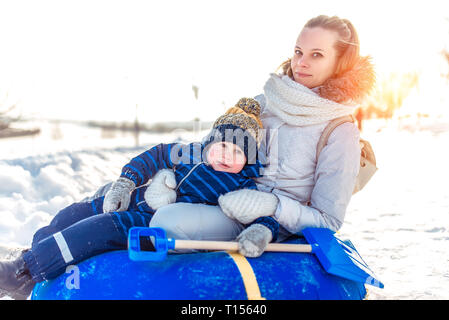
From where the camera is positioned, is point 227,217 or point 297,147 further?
point 297,147

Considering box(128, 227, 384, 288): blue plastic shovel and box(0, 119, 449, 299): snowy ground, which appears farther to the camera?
box(0, 119, 449, 299): snowy ground

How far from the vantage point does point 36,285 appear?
81.3 inches

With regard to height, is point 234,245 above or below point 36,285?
above

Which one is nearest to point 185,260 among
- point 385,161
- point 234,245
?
point 234,245

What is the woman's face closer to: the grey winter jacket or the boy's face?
the grey winter jacket

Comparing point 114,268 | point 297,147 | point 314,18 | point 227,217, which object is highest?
point 314,18

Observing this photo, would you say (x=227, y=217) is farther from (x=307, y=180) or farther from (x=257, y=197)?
(x=307, y=180)

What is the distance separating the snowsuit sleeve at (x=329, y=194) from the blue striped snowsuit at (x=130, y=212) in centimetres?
12

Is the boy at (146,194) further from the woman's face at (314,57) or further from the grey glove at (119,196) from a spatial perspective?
the woman's face at (314,57)

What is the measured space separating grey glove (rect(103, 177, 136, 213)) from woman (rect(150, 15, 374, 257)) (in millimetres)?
270

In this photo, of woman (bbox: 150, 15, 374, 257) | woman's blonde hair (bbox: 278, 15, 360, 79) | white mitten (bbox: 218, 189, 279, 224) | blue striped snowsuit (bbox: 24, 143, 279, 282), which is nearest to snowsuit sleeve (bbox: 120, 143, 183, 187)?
blue striped snowsuit (bbox: 24, 143, 279, 282)

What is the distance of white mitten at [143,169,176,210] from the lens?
217 centimetres

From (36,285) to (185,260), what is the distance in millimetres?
775

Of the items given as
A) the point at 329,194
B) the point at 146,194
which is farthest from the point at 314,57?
the point at 146,194
